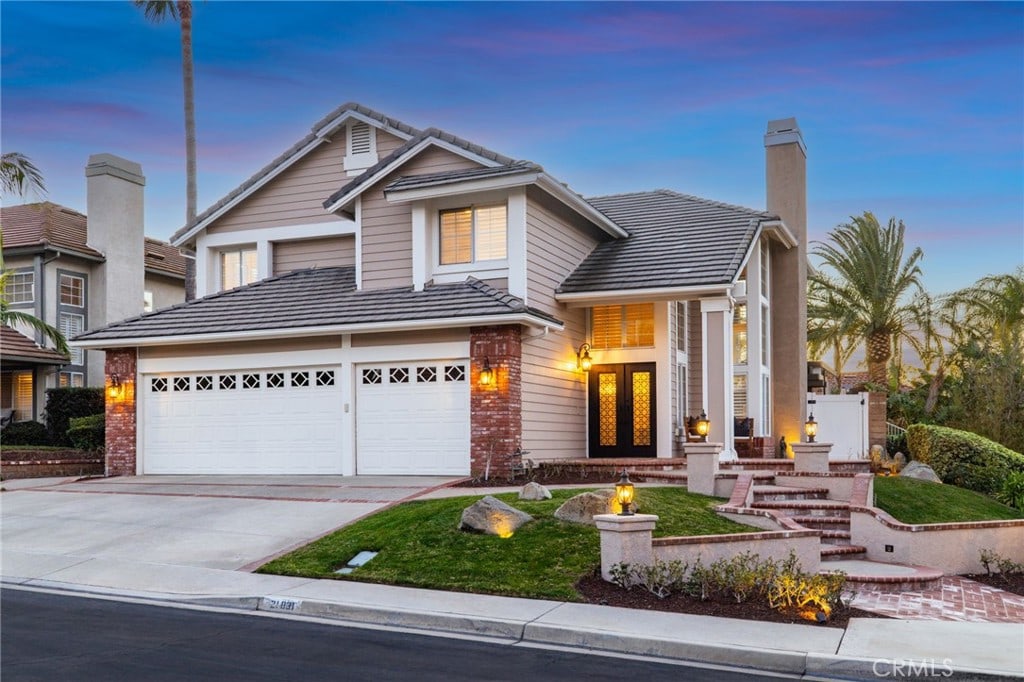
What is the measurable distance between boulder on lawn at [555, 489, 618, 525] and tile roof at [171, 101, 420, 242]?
12.1 m

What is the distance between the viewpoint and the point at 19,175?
64.1 ft

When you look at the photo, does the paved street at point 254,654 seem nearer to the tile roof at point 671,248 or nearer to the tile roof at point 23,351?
the tile roof at point 671,248

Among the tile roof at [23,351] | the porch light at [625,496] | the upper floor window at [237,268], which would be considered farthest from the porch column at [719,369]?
the tile roof at [23,351]

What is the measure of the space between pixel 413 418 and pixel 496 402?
194cm

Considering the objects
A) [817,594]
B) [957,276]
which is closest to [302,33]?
[817,594]

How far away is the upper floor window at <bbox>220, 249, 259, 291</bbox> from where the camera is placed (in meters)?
24.4

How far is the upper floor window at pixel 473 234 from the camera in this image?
19.7 metres

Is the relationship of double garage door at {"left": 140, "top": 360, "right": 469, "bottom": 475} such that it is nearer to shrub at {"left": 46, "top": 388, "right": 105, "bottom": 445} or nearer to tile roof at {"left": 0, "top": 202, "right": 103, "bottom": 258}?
shrub at {"left": 46, "top": 388, "right": 105, "bottom": 445}

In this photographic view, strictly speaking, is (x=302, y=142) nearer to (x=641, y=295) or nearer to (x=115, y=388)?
(x=115, y=388)

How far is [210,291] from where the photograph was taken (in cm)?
2439

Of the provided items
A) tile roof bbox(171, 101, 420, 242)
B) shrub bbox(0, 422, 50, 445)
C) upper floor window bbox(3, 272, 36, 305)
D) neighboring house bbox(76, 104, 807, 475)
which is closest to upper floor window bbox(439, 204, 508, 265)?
neighboring house bbox(76, 104, 807, 475)

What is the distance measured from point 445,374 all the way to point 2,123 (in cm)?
1112

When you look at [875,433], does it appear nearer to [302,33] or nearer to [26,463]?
[302,33]

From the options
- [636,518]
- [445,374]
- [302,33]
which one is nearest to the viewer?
[636,518]
